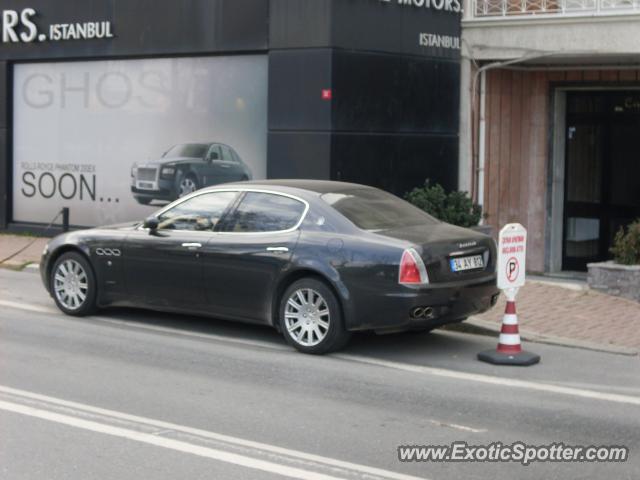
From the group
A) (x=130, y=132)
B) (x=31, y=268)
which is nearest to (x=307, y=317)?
(x=31, y=268)

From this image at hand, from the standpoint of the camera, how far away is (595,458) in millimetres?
6816

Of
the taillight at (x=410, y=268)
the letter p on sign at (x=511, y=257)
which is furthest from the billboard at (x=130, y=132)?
the taillight at (x=410, y=268)

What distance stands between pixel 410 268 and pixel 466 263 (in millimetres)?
731

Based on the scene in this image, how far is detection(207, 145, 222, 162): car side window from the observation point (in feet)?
54.6

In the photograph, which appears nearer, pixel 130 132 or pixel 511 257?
pixel 511 257

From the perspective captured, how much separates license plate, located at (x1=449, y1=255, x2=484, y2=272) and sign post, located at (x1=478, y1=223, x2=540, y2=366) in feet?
0.89

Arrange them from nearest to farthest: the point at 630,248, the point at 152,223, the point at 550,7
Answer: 1. the point at 152,223
2. the point at 630,248
3. the point at 550,7

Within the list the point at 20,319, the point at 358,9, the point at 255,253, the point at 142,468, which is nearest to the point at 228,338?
the point at 255,253

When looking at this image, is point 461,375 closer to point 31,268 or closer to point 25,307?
point 25,307

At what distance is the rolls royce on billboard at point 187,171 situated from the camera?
16.6m

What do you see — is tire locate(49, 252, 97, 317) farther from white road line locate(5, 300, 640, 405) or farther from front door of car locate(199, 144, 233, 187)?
front door of car locate(199, 144, 233, 187)

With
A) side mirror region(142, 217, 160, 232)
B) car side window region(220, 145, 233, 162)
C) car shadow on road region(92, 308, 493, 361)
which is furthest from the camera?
car side window region(220, 145, 233, 162)

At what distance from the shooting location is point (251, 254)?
10188mm

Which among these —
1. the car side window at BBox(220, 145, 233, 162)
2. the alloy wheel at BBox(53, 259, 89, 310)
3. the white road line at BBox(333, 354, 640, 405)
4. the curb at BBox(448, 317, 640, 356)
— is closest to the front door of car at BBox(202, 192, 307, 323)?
the white road line at BBox(333, 354, 640, 405)
